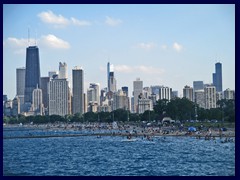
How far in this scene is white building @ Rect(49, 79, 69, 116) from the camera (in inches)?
6122

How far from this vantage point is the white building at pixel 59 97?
Result: 15550 centimetres

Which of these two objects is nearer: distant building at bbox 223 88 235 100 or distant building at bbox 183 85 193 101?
distant building at bbox 223 88 235 100

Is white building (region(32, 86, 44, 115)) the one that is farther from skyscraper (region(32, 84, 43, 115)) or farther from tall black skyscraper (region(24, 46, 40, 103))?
tall black skyscraper (region(24, 46, 40, 103))

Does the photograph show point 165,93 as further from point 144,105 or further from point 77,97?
point 77,97

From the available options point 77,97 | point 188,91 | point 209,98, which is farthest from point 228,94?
point 77,97

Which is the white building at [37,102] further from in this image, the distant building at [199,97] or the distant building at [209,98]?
the distant building at [209,98]

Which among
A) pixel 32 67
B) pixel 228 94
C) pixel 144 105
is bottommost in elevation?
pixel 144 105

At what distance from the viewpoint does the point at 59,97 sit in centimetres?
15675

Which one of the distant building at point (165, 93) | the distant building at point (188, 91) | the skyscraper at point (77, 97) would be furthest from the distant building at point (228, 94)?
the skyscraper at point (77, 97)

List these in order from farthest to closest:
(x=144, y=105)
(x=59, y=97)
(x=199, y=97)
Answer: (x=59, y=97) → (x=144, y=105) → (x=199, y=97)

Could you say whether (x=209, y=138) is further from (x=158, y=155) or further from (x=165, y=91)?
(x=165, y=91)

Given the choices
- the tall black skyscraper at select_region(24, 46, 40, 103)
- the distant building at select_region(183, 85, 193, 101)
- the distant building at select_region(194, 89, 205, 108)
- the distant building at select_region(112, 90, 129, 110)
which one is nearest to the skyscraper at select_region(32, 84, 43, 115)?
the tall black skyscraper at select_region(24, 46, 40, 103)
